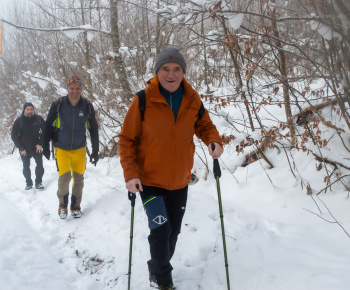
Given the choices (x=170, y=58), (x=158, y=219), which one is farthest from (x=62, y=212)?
(x=170, y=58)

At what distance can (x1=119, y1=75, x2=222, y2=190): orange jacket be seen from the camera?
86.8 inches

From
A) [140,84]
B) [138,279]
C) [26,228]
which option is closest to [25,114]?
[140,84]

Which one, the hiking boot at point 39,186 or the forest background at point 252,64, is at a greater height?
the forest background at point 252,64

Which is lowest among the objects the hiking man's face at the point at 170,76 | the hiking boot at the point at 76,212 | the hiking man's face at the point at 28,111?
A: the hiking boot at the point at 76,212

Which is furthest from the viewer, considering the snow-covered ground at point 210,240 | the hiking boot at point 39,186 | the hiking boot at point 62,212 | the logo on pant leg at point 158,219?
the hiking boot at point 39,186

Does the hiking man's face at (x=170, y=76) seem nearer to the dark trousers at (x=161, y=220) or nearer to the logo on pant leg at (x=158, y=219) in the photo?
the dark trousers at (x=161, y=220)

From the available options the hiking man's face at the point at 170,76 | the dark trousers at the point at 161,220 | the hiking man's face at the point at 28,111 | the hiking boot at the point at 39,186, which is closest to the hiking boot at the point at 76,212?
the dark trousers at the point at 161,220

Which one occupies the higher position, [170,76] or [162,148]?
[170,76]

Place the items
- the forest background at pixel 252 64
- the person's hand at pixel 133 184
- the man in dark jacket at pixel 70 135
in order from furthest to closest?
the man in dark jacket at pixel 70 135
the forest background at pixel 252 64
the person's hand at pixel 133 184

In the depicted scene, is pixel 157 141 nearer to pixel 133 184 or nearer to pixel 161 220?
pixel 133 184

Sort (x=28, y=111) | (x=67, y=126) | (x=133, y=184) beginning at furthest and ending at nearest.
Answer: (x=28, y=111) → (x=67, y=126) → (x=133, y=184)

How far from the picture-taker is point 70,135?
412 cm

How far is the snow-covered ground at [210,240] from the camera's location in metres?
2.57

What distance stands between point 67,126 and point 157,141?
2461 millimetres
